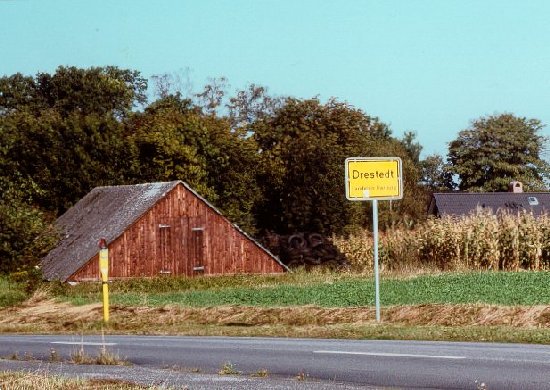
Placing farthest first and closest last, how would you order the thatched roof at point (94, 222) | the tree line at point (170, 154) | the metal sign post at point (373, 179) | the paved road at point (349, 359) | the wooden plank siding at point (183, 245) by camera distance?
the tree line at point (170, 154)
the wooden plank siding at point (183, 245)
the thatched roof at point (94, 222)
the metal sign post at point (373, 179)
the paved road at point (349, 359)

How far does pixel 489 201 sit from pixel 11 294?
6815cm

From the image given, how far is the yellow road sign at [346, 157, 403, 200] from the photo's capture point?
23016 mm

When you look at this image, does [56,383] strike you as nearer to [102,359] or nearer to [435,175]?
[102,359]

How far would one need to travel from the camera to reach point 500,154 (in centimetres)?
11894

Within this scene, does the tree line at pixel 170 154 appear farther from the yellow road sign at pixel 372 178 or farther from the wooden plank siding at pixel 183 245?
the yellow road sign at pixel 372 178

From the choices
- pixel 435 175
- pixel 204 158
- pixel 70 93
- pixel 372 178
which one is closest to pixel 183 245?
pixel 204 158

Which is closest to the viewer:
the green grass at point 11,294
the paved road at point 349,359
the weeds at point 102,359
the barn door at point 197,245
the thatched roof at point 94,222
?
the paved road at point 349,359

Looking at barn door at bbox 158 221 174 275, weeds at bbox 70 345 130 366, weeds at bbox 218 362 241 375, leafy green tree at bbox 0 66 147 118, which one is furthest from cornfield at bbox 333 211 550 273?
leafy green tree at bbox 0 66 147 118

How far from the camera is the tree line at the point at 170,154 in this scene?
2356 inches

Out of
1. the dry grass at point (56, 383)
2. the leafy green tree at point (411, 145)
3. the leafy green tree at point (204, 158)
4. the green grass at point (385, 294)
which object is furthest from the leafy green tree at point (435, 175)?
the dry grass at point (56, 383)

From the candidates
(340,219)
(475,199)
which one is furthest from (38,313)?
(475,199)

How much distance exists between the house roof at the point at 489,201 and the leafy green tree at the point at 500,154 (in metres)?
16.1

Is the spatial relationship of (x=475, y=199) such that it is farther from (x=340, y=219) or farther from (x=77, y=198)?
(x=77, y=198)

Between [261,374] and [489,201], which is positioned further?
[489,201]
